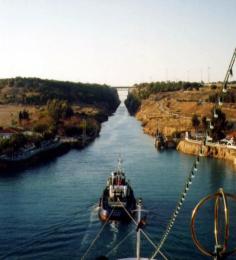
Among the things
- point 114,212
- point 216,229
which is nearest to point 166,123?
point 114,212

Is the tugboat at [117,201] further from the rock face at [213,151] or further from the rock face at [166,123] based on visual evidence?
the rock face at [166,123]

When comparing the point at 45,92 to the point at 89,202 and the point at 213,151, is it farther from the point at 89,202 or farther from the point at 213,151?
the point at 89,202

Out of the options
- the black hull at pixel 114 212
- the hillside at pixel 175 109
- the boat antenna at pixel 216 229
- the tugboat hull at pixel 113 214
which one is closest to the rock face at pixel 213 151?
the hillside at pixel 175 109

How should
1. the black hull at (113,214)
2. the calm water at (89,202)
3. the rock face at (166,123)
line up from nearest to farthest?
the calm water at (89,202), the black hull at (113,214), the rock face at (166,123)

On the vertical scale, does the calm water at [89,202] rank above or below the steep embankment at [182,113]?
below

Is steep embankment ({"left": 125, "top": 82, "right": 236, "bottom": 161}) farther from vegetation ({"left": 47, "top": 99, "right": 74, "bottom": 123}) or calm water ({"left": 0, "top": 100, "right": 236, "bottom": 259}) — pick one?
vegetation ({"left": 47, "top": 99, "right": 74, "bottom": 123})

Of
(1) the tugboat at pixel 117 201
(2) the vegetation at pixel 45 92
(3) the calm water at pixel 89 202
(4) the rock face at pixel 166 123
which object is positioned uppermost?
(2) the vegetation at pixel 45 92
